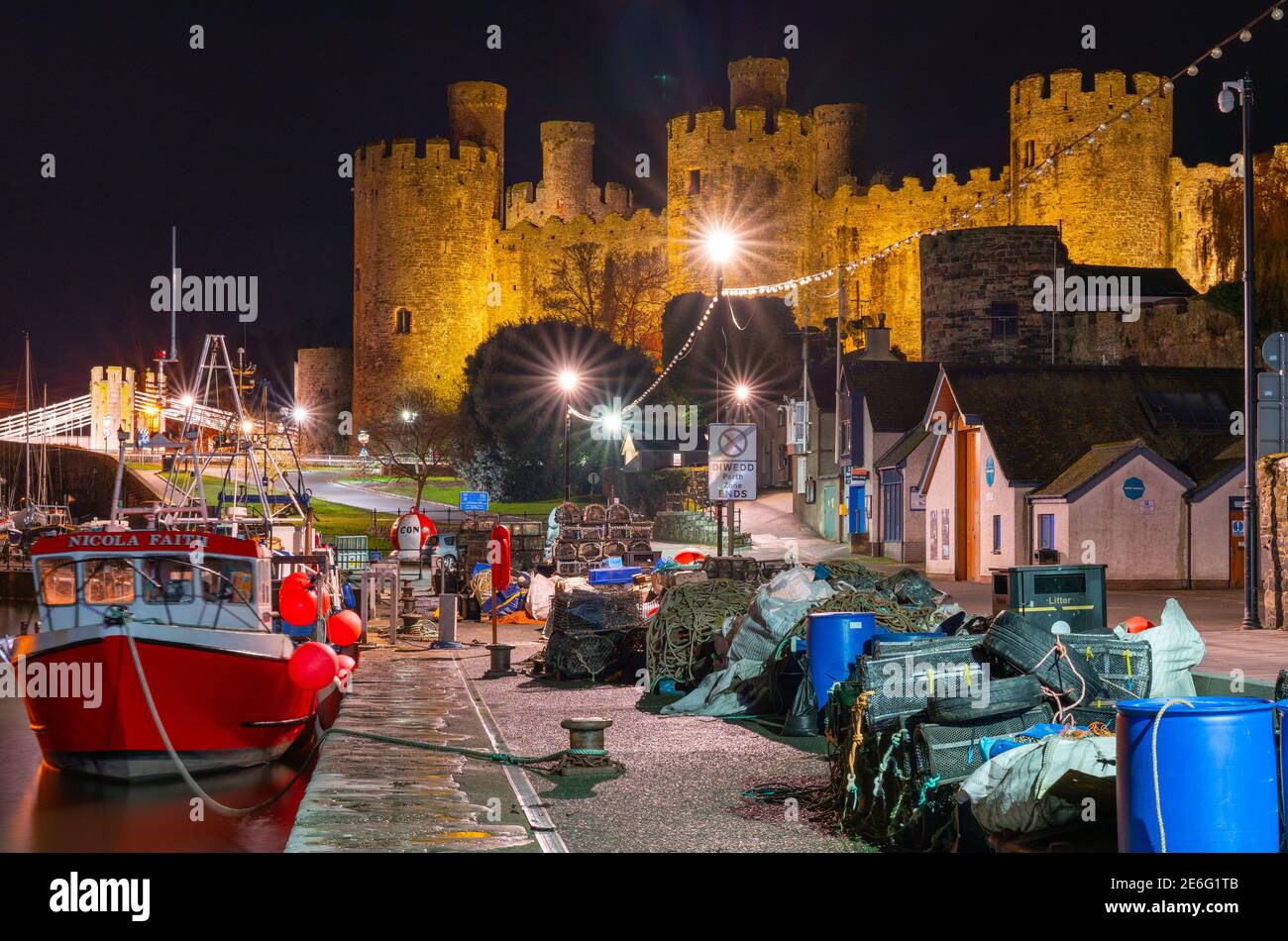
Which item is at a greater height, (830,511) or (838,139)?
(838,139)

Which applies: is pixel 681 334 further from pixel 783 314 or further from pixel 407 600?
pixel 407 600

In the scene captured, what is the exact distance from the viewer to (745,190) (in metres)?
67.3

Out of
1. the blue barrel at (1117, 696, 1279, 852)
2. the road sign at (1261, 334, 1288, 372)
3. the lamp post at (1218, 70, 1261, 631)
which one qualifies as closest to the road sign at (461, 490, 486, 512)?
the lamp post at (1218, 70, 1261, 631)

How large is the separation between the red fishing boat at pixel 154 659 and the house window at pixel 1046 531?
49.4ft

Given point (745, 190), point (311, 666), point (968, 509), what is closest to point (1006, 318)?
point (968, 509)

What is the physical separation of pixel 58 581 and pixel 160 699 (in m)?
1.62

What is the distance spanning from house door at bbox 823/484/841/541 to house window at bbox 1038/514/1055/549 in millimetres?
12903

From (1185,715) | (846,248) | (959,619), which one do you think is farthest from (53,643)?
(846,248)

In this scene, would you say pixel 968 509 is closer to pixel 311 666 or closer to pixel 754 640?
pixel 754 640

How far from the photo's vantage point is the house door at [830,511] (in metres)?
39.1

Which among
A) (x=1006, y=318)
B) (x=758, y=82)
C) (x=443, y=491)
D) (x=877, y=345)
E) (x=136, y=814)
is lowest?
(x=136, y=814)

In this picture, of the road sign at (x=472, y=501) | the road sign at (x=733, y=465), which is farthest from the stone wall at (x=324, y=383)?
the road sign at (x=733, y=465)

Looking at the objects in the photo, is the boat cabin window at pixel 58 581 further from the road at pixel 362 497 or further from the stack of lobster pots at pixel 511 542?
the road at pixel 362 497

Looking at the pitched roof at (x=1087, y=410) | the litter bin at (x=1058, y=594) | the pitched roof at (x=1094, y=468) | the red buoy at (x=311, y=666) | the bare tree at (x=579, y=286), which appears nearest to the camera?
the litter bin at (x=1058, y=594)
